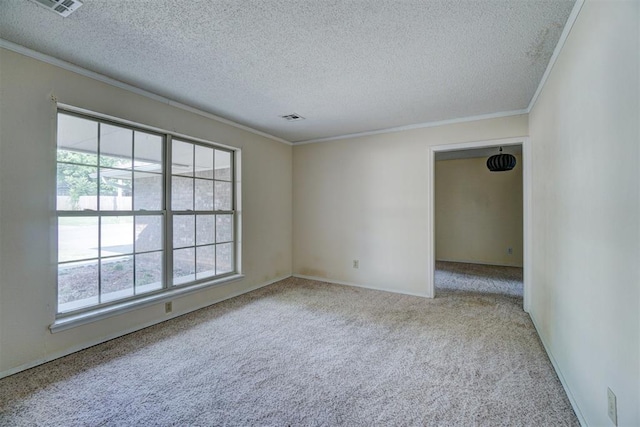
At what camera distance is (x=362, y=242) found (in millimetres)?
4613

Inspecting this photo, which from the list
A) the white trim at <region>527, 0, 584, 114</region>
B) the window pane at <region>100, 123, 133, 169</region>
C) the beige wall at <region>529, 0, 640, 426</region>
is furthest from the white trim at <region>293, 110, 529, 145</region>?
the window pane at <region>100, 123, 133, 169</region>

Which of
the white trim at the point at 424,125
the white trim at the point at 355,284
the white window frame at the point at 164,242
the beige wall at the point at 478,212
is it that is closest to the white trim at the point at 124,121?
the white window frame at the point at 164,242

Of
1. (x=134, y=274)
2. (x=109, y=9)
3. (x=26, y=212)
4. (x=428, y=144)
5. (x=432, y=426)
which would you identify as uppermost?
(x=109, y=9)

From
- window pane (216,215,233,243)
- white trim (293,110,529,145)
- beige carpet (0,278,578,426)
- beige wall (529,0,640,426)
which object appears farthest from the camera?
window pane (216,215,233,243)

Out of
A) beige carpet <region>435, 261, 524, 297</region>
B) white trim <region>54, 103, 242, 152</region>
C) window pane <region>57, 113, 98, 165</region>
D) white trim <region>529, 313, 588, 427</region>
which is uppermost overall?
white trim <region>54, 103, 242, 152</region>

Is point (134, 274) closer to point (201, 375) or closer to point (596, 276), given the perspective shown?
point (201, 375)

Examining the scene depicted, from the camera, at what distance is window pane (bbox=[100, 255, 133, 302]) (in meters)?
2.76

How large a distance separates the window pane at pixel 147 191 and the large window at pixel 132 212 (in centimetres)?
1

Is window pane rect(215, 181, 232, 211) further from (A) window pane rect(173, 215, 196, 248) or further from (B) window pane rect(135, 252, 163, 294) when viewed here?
(B) window pane rect(135, 252, 163, 294)

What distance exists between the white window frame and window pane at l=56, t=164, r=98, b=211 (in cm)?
7

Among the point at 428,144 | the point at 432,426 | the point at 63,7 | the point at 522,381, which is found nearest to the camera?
the point at 432,426

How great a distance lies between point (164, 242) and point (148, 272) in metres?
0.35

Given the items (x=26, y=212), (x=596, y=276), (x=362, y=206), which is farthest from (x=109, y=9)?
(x=362, y=206)

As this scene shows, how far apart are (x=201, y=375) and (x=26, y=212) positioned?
1.84 m
